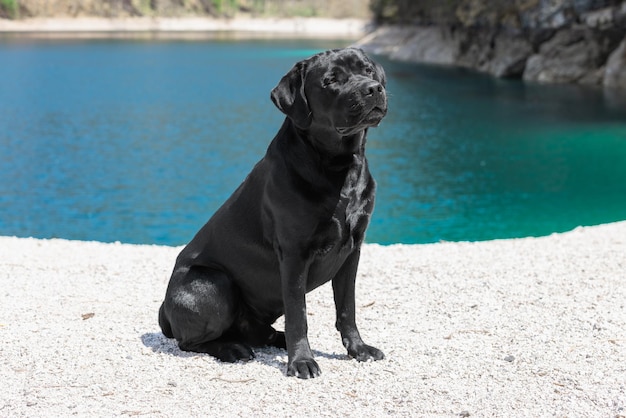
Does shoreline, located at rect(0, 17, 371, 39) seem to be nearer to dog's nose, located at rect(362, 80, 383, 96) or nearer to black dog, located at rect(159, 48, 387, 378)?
black dog, located at rect(159, 48, 387, 378)

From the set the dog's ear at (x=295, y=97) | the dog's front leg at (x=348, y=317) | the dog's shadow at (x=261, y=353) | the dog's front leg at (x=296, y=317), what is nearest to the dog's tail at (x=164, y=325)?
the dog's shadow at (x=261, y=353)

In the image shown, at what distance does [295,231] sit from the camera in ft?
15.0

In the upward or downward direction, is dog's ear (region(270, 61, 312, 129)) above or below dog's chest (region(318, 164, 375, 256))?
above

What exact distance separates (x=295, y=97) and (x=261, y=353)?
5.88ft

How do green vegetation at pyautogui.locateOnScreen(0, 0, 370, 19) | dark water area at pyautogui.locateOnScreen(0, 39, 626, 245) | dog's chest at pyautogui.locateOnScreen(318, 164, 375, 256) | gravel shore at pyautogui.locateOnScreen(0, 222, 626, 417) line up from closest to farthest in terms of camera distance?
gravel shore at pyautogui.locateOnScreen(0, 222, 626, 417) < dog's chest at pyautogui.locateOnScreen(318, 164, 375, 256) < dark water area at pyautogui.locateOnScreen(0, 39, 626, 245) < green vegetation at pyautogui.locateOnScreen(0, 0, 370, 19)

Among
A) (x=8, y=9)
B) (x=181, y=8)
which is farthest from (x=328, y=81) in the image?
(x=181, y=8)

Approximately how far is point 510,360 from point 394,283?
2372 mm

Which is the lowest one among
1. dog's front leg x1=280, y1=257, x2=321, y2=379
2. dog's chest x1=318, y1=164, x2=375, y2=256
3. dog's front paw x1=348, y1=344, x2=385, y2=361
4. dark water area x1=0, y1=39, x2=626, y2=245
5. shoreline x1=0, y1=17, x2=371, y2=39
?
shoreline x1=0, y1=17, x2=371, y2=39

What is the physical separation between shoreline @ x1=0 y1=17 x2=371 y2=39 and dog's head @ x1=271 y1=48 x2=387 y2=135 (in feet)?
330

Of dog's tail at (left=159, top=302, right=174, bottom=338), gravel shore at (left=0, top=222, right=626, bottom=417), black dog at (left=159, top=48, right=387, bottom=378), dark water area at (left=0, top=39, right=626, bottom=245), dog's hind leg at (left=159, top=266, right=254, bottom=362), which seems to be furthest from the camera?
dark water area at (left=0, top=39, right=626, bottom=245)

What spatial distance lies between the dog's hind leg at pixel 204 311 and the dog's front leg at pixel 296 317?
0.45 meters

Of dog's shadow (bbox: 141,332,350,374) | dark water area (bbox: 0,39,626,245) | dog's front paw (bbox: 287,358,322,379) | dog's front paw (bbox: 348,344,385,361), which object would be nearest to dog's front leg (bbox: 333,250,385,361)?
dog's front paw (bbox: 348,344,385,361)

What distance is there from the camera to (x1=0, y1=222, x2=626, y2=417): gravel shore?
4.36 meters

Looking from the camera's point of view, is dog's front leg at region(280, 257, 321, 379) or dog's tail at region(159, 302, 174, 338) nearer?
dog's front leg at region(280, 257, 321, 379)
